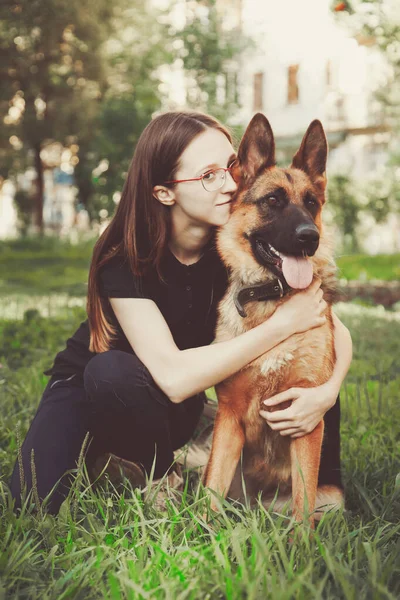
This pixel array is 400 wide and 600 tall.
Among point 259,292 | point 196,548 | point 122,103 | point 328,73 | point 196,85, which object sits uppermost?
point 328,73

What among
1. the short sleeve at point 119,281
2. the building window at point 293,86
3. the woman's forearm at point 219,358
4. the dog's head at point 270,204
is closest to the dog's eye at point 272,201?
the dog's head at point 270,204

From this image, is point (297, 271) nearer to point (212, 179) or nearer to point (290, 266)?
point (290, 266)

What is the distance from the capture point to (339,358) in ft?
7.73

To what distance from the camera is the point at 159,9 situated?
1140 centimetres

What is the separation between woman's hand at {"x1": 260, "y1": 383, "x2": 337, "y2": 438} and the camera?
6.82 ft

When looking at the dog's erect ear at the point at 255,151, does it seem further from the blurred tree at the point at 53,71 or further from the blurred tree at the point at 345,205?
the blurred tree at the point at 53,71

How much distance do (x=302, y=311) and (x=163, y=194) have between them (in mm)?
695

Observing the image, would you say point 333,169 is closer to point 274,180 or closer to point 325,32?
point 325,32

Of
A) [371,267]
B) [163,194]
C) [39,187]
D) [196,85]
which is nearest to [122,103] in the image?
[196,85]

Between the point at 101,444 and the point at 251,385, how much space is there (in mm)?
673

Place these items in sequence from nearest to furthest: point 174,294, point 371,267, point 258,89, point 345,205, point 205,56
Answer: point 174,294 → point 371,267 → point 205,56 → point 345,205 → point 258,89

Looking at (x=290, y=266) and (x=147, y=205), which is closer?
(x=290, y=266)

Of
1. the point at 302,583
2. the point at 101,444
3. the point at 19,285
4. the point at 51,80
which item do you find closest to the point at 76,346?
the point at 101,444

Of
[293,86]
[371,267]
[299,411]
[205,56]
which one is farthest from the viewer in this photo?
[293,86]
